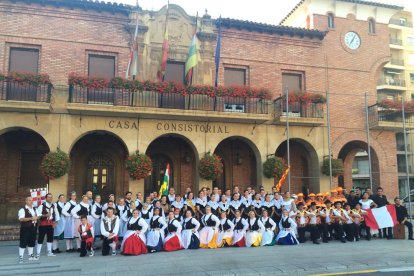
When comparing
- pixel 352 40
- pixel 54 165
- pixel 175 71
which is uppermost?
pixel 352 40

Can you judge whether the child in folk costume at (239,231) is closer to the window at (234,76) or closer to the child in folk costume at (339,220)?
the child in folk costume at (339,220)

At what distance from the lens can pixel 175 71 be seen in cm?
1830

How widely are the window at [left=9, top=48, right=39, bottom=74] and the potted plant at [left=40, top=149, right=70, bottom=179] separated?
4130 mm

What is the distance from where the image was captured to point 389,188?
19906mm

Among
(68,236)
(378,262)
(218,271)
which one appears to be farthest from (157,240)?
(378,262)

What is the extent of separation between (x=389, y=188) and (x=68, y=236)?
15.9 meters

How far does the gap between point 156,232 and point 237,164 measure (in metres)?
8.23

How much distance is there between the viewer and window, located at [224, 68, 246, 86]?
61.6ft

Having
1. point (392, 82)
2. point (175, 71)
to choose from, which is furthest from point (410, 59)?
point (175, 71)

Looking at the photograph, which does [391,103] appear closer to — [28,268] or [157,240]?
[157,240]

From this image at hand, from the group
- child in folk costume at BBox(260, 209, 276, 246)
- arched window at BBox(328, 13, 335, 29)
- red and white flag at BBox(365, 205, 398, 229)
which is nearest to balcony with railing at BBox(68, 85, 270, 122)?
child in folk costume at BBox(260, 209, 276, 246)

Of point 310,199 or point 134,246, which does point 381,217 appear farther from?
point 134,246

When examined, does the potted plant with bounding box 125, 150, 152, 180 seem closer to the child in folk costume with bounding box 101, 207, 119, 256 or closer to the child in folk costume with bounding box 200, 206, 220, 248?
the child in folk costume with bounding box 200, 206, 220, 248

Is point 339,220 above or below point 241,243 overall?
above
